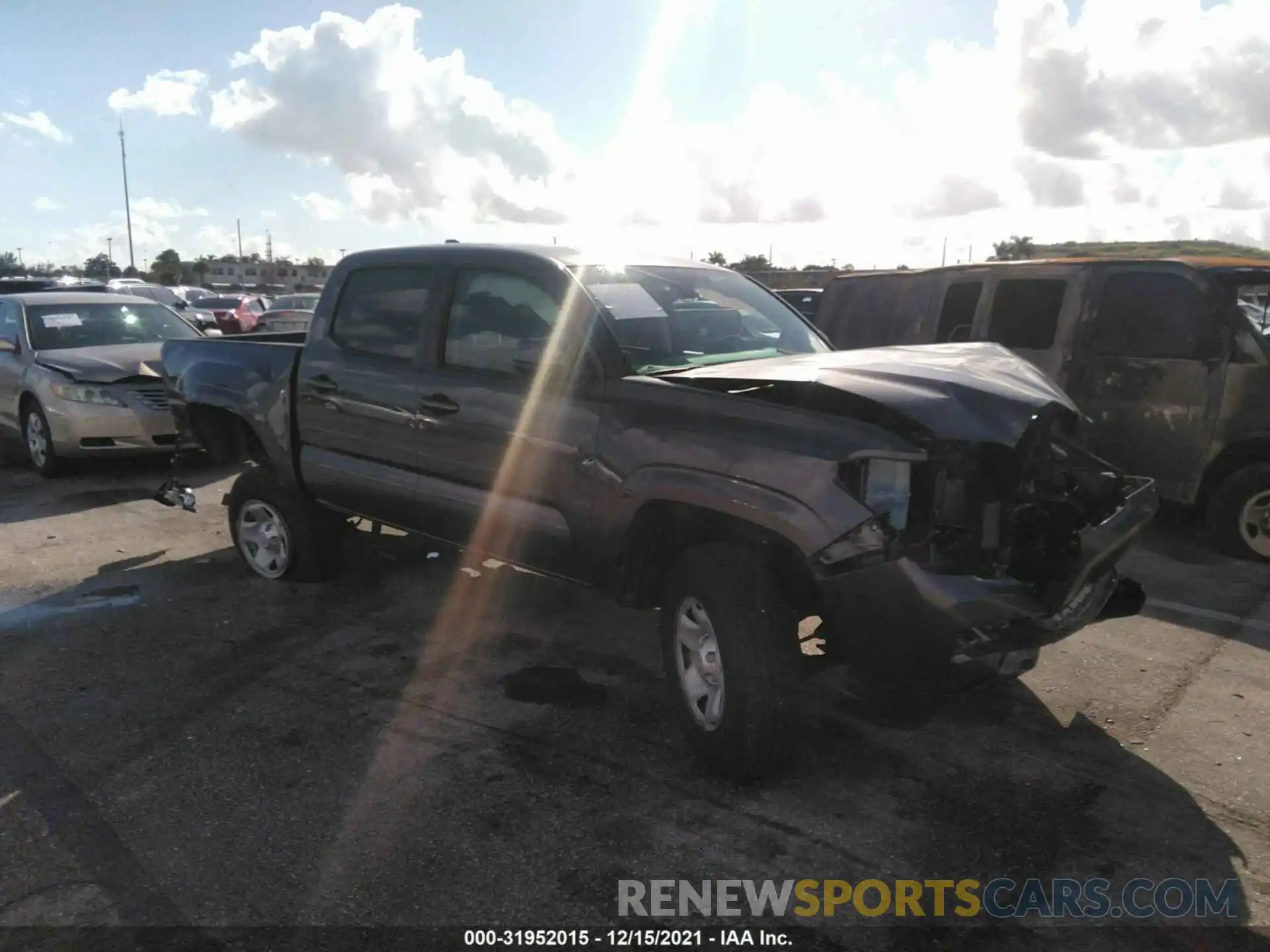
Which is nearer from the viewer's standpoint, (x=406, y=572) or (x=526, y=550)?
(x=526, y=550)

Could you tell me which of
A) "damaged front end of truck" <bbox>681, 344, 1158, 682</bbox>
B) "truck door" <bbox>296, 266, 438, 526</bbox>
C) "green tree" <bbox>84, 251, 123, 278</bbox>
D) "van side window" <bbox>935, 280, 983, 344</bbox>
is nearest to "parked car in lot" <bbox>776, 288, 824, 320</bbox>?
"van side window" <bbox>935, 280, 983, 344</bbox>

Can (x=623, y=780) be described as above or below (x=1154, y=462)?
below

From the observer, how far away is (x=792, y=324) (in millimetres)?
4746

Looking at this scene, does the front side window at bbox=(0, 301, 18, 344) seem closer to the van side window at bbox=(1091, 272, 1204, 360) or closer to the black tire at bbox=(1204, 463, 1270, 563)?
the van side window at bbox=(1091, 272, 1204, 360)

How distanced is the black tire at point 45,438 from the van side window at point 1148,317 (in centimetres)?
868

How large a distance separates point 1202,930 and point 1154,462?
177 inches

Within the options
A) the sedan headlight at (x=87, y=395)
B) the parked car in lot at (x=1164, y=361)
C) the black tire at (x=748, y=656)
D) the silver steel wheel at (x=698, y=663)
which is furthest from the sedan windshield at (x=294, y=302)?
the black tire at (x=748, y=656)

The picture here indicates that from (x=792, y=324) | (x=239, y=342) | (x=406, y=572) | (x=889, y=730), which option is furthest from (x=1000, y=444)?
(x=239, y=342)

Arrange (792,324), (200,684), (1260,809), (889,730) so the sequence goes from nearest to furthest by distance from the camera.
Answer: (1260,809)
(889,730)
(200,684)
(792,324)

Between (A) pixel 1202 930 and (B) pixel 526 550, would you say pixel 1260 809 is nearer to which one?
(A) pixel 1202 930

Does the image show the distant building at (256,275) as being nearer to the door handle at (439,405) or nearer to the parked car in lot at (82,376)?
the parked car in lot at (82,376)

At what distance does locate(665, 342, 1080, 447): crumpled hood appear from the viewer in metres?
3.13

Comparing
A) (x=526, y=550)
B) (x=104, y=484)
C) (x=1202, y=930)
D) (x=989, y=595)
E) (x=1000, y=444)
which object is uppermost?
(x=1000, y=444)

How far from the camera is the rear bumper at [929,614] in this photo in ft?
9.87
